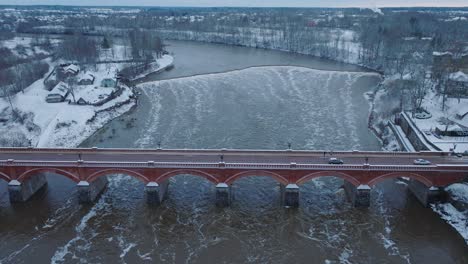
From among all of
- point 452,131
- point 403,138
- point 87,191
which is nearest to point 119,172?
point 87,191

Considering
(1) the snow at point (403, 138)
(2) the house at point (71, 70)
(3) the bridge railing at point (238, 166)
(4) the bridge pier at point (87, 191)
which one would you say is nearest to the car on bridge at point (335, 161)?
(3) the bridge railing at point (238, 166)

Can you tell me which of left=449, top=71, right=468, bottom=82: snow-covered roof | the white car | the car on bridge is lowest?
the white car

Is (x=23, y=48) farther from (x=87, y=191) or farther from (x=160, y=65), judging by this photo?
(x=87, y=191)

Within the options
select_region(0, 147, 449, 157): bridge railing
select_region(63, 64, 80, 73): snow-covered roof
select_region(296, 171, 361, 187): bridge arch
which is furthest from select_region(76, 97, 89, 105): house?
select_region(296, 171, 361, 187): bridge arch

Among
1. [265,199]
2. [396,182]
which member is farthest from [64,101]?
[396,182]

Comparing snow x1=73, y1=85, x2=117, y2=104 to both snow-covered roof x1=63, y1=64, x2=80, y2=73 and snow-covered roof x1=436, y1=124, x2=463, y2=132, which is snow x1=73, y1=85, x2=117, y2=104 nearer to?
snow-covered roof x1=63, y1=64, x2=80, y2=73

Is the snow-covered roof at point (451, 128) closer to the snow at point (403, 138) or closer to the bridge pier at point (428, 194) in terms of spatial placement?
the snow at point (403, 138)

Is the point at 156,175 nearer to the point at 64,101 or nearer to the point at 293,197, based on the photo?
the point at 293,197
